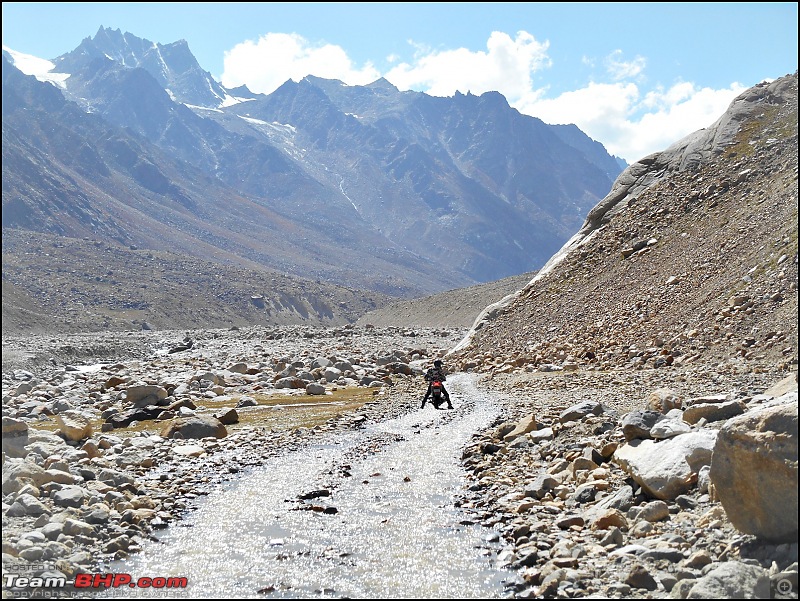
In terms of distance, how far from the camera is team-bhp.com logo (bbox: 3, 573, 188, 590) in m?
11.3

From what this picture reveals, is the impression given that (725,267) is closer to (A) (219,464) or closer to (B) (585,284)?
(B) (585,284)

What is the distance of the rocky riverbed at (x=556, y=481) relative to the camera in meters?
10.3

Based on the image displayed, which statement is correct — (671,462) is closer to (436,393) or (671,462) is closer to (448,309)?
(436,393)

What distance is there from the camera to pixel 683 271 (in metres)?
43.9

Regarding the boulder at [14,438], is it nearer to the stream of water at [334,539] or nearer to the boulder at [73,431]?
the boulder at [73,431]

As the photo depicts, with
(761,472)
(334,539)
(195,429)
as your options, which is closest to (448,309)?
(195,429)

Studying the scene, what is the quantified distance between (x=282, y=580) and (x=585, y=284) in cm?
4402

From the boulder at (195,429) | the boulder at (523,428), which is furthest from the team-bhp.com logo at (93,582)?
the boulder at (195,429)

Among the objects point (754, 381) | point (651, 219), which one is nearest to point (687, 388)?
point (754, 381)

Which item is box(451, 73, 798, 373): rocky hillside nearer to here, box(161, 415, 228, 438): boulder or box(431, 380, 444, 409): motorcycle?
box(431, 380, 444, 409): motorcycle

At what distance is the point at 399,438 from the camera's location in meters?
25.8

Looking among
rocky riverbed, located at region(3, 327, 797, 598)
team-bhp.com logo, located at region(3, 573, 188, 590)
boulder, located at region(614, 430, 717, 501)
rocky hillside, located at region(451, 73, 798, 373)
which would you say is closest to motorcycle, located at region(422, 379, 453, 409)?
rocky riverbed, located at region(3, 327, 797, 598)

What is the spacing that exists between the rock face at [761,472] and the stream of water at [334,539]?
373 centimetres

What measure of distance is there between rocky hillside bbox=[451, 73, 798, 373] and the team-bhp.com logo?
19.4 meters
